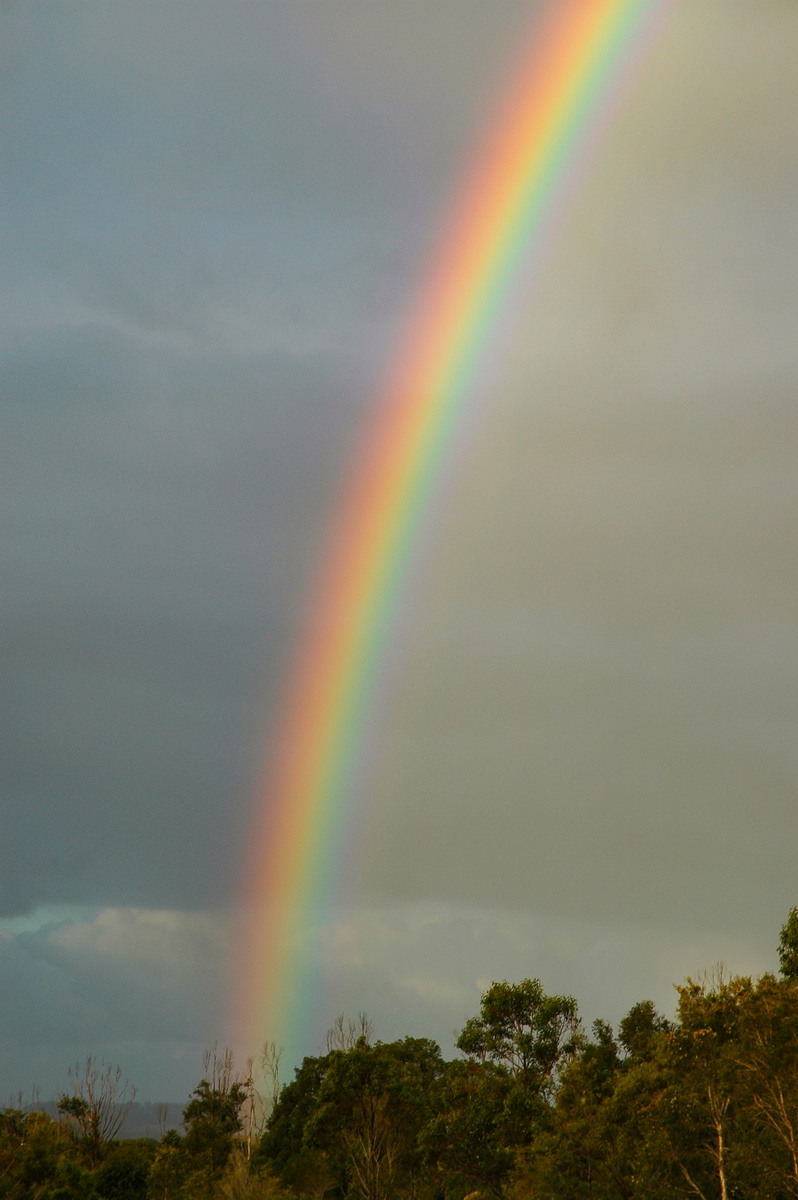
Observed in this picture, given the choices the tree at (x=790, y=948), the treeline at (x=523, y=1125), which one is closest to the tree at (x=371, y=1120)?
the treeline at (x=523, y=1125)

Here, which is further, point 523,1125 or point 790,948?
point 523,1125

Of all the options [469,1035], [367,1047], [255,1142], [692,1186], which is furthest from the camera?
[255,1142]

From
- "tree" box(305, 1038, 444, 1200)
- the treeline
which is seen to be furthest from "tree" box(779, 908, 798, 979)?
"tree" box(305, 1038, 444, 1200)

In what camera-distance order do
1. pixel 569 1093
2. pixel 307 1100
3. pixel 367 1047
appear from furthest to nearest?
pixel 307 1100 → pixel 367 1047 → pixel 569 1093

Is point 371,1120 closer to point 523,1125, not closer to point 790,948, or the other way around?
point 523,1125

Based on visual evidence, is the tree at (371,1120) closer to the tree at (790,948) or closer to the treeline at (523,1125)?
the treeline at (523,1125)

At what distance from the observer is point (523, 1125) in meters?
53.2

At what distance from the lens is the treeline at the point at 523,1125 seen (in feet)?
116

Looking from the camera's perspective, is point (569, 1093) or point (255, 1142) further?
point (255, 1142)

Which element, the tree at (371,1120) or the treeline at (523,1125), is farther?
the tree at (371,1120)

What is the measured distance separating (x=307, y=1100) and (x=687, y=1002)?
47238 millimetres

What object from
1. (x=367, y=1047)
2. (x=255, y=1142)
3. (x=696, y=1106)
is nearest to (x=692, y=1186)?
(x=696, y=1106)

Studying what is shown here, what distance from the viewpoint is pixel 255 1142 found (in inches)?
3381

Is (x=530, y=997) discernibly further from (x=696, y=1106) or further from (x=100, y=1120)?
(x=100, y=1120)
